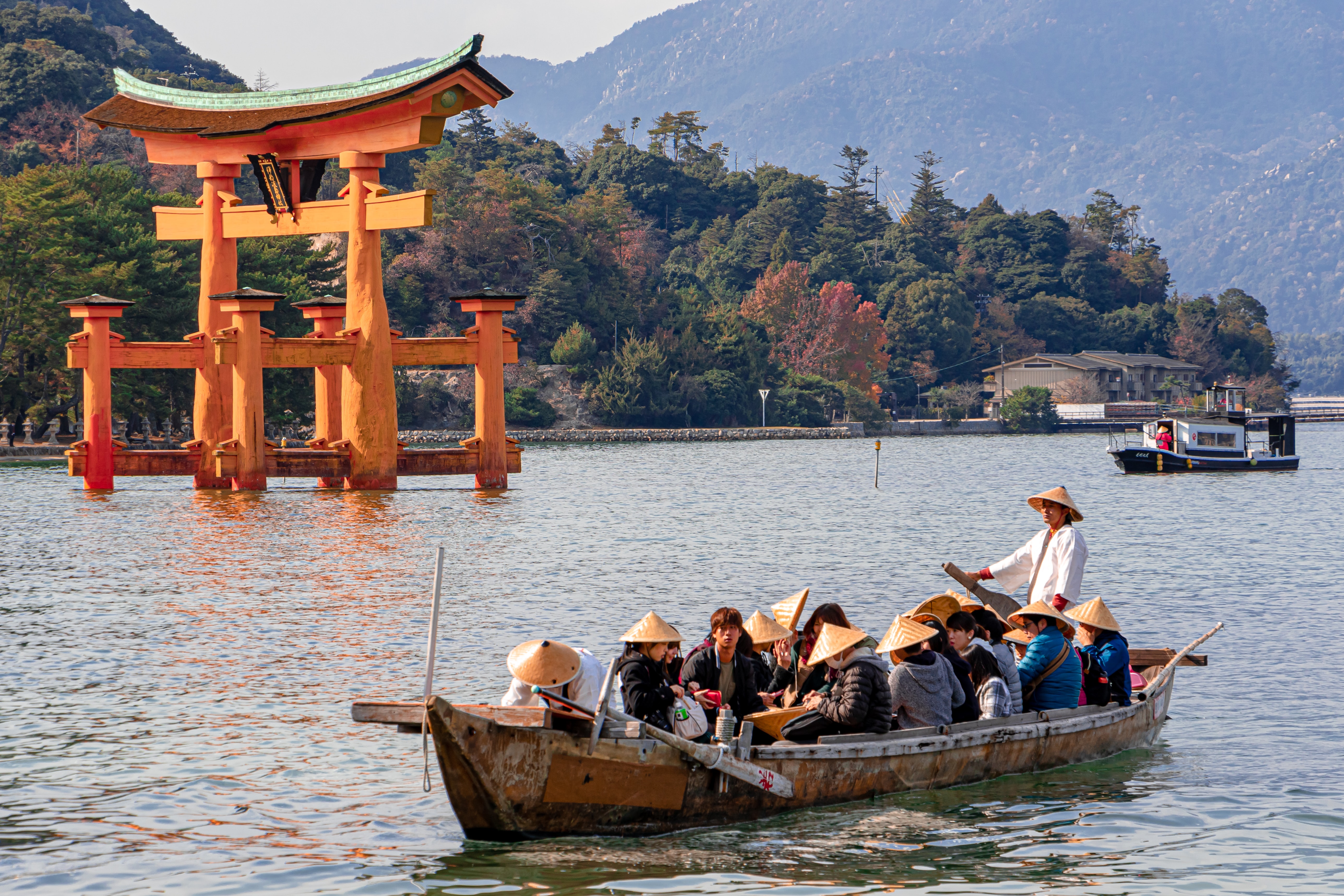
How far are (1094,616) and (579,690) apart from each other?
4555 millimetres

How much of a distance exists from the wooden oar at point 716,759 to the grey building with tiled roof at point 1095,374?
352 feet

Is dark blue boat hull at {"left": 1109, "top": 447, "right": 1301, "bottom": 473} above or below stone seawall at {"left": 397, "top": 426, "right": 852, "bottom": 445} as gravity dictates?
below

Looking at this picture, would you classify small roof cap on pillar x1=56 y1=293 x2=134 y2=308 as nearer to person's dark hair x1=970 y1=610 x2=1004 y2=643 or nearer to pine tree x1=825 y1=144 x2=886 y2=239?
person's dark hair x1=970 y1=610 x2=1004 y2=643

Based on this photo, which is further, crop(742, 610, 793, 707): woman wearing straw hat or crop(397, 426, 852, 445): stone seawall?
crop(397, 426, 852, 445): stone seawall

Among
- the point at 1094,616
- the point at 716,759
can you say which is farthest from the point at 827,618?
the point at 1094,616

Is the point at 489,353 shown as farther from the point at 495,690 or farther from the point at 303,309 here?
the point at 495,690

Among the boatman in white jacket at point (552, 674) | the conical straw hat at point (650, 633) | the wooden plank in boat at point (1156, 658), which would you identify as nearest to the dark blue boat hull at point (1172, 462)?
the wooden plank in boat at point (1156, 658)

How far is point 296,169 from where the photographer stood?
33.0m

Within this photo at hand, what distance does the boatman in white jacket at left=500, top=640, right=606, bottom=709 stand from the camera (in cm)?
859

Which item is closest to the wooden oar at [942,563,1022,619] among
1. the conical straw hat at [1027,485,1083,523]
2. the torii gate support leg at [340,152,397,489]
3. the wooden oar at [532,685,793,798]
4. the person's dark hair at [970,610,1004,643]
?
the conical straw hat at [1027,485,1083,523]

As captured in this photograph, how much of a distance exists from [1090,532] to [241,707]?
24.3 metres

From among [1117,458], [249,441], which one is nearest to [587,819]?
[249,441]

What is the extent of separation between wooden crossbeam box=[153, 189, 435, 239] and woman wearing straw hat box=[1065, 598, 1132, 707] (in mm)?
20041

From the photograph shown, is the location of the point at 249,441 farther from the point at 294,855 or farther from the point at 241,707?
the point at 294,855
